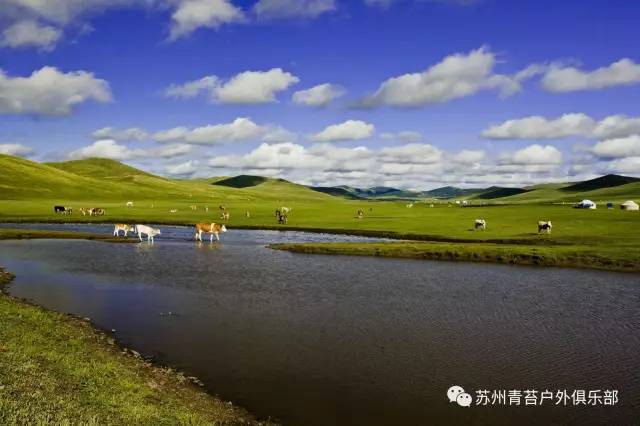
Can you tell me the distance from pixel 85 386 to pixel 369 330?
13.2 metres

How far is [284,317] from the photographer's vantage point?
26.0 meters

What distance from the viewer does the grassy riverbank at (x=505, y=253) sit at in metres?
45.6

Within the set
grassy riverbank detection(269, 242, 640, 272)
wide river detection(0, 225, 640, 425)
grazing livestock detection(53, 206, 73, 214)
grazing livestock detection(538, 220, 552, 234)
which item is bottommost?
wide river detection(0, 225, 640, 425)

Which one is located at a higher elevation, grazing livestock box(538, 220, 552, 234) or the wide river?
grazing livestock box(538, 220, 552, 234)

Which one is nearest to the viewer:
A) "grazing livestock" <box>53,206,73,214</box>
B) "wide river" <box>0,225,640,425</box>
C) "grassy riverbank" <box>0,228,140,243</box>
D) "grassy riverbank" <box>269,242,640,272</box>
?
"wide river" <box>0,225,640,425</box>

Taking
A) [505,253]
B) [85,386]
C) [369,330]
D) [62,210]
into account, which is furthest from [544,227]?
[62,210]

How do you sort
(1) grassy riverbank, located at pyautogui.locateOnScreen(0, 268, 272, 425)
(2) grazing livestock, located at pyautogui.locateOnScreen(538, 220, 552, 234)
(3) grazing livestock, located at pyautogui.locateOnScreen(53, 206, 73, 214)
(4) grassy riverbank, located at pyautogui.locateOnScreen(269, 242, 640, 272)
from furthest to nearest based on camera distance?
(3) grazing livestock, located at pyautogui.locateOnScreen(53, 206, 73, 214), (2) grazing livestock, located at pyautogui.locateOnScreen(538, 220, 552, 234), (4) grassy riverbank, located at pyautogui.locateOnScreen(269, 242, 640, 272), (1) grassy riverbank, located at pyautogui.locateOnScreen(0, 268, 272, 425)

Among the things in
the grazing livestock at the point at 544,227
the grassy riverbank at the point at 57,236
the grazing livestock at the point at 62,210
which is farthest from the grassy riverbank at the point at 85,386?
the grazing livestock at the point at 62,210

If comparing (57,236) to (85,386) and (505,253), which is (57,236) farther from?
(85,386)

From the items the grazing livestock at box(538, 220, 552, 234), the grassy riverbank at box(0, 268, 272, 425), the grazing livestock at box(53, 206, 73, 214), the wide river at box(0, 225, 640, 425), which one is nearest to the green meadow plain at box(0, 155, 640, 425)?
the grassy riverbank at box(0, 268, 272, 425)

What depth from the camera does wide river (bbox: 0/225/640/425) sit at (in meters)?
16.6

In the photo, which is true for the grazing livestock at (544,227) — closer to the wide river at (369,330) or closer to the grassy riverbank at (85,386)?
the wide river at (369,330)

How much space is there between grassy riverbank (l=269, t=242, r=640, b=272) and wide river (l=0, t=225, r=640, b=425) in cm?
371

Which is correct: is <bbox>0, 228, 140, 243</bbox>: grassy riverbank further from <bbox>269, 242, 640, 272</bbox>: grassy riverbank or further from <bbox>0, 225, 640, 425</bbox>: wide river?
<bbox>269, 242, 640, 272</bbox>: grassy riverbank
